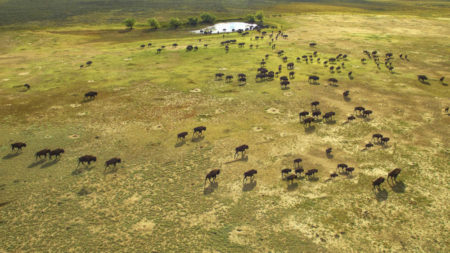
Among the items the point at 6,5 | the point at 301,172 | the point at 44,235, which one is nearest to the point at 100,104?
the point at 44,235

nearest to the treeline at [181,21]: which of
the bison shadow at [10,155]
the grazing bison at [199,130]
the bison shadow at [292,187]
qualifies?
the grazing bison at [199,130]

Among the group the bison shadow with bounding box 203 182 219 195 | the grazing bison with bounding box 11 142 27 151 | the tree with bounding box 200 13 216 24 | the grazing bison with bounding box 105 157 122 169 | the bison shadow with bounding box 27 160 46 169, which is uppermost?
the tree with bounding box 200 13 216 24

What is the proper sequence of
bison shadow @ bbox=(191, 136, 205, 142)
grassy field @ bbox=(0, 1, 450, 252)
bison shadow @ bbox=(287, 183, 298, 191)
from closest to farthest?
grassy field @ bbox=(0, 1, 450, 252) < bison shadow @ bbox=(287, 183, 298, 191) < bison shadow @ bbox=(191, 136, 205, 142)

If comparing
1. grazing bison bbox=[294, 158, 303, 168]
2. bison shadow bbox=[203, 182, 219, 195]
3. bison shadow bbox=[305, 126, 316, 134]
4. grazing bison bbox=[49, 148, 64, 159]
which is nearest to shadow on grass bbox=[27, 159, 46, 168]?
grazing bison bbox=[49, 148, 64, 159]

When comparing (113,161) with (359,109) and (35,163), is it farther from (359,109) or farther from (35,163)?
(359,109)

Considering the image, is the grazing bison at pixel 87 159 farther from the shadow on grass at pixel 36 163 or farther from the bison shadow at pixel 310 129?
the bison shadow at pixel 310 129

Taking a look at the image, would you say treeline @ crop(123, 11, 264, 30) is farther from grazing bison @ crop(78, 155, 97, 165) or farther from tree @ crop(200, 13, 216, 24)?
grazing bison @ crop(78, 155, 97, 165)
